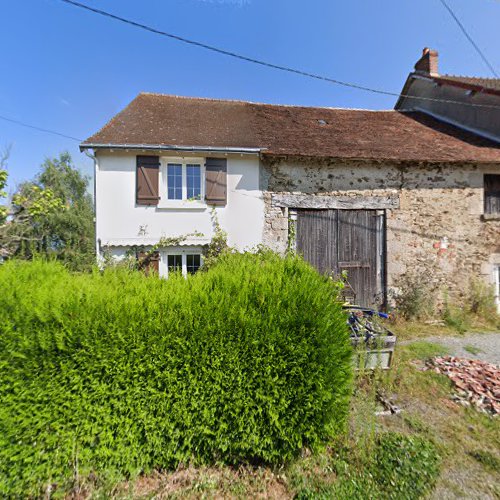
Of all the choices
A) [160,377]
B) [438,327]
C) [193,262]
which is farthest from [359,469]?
[438,327]

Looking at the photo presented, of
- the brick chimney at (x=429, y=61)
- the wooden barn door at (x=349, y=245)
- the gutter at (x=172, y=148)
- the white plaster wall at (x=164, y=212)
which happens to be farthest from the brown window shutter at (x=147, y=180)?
the brick chimney at (x=429, y=61)

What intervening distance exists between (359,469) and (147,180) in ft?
22.8

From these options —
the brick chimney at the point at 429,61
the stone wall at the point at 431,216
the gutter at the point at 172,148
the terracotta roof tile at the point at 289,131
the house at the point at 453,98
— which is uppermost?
the brick chimney at the point at 429,61

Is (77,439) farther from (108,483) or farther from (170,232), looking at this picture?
(170,232)

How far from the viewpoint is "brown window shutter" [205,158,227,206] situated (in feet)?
22.7

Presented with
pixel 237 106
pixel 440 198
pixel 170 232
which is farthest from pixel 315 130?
pixel 170 232

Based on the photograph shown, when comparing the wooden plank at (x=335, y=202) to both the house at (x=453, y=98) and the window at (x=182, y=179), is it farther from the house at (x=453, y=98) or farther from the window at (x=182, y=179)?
the house at (x=453, y=98)

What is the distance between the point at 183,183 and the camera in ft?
22.9

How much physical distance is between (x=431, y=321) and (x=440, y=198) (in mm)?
3636

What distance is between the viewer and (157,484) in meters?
2.27

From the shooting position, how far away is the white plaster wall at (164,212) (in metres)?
6.57

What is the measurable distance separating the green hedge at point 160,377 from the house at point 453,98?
34.9 feet

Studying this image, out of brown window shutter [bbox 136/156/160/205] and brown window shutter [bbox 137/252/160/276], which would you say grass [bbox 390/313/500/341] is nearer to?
brown window shutter [bbox 137/252/160/276]

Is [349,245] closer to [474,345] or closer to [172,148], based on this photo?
[474,345]
